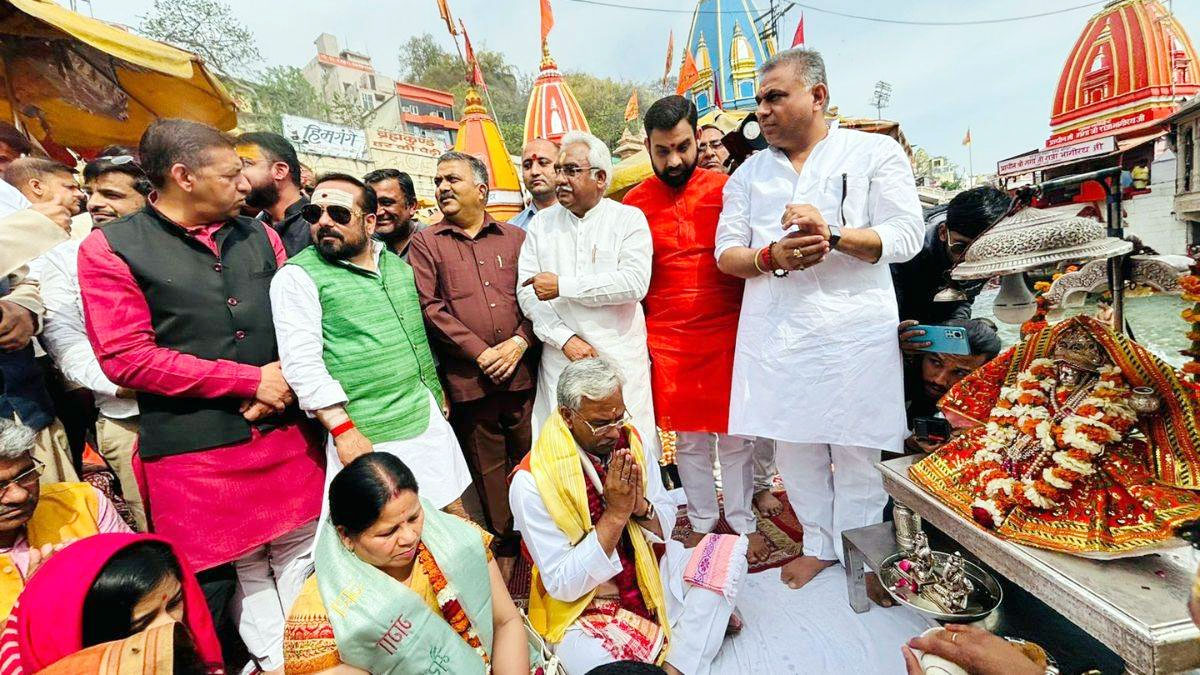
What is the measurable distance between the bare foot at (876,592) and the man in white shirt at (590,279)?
1.27 meters

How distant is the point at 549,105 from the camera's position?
12641 millimetres

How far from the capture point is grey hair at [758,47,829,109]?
2.55 m

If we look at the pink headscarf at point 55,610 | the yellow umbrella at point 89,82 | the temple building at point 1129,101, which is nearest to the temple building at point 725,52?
the temple building at point 1129,101

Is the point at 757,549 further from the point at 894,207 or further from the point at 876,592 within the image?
the point at 894,207

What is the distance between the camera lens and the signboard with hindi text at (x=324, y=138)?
21.7 m

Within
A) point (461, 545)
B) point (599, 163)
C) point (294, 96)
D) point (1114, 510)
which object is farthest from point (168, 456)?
point (294, 96)

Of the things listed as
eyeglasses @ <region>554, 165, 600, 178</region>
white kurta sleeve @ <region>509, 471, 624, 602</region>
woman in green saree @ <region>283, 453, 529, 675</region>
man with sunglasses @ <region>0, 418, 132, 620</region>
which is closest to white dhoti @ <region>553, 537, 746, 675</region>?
white kurta sleeve @ <region>509, 471, 624, 602</region>

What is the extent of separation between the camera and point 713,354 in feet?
10.2

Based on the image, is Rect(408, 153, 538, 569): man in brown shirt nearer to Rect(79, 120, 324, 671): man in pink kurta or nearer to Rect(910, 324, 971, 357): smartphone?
Rect(79, 120, 324, 671): man in pink kurta

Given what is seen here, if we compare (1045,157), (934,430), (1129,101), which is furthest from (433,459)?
(1129,101)

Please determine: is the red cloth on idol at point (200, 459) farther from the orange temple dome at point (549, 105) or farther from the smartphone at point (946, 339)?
the orange temple dome at point (549, 105)

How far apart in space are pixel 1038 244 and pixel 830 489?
5.40ft

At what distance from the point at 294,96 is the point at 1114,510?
37.0 metres

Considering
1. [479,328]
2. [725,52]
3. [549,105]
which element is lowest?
[479,328]
